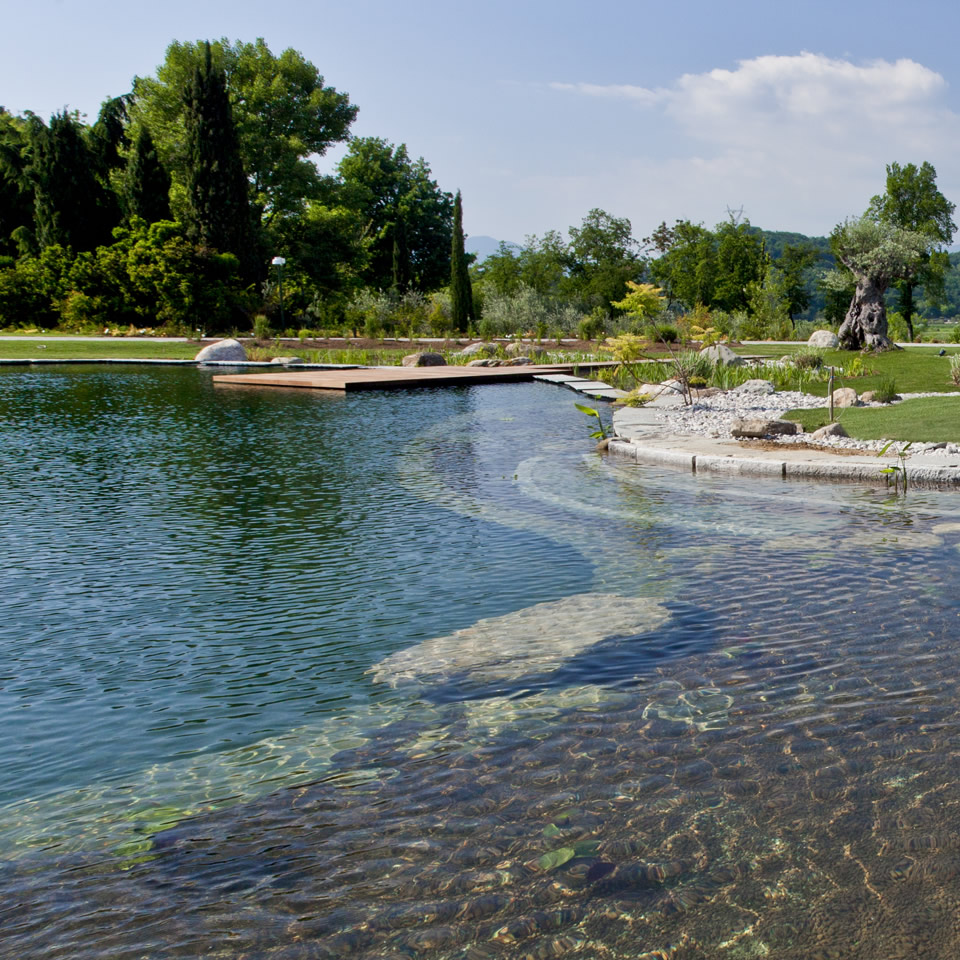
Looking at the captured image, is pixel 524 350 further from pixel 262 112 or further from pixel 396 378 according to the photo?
pixel 262 112

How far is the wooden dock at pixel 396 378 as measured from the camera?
59.7 ft

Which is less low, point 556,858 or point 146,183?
point 146,183

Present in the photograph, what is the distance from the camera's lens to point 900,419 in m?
10.5

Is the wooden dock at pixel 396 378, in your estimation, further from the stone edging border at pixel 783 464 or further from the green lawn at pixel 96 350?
the stone edging border at pixel 783 464

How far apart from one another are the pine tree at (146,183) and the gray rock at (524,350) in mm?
17369

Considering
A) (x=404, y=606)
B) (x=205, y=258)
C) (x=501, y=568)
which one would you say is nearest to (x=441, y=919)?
(x=404, y=606)

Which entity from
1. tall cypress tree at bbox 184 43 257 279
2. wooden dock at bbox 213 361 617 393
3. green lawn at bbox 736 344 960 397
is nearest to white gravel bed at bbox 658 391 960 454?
green lawn at bbox 736 344 960 397

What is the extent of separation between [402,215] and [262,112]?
11815 mm

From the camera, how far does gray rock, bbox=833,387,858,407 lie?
1255cm

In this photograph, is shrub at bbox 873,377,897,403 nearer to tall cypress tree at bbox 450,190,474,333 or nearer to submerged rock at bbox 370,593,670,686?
submerged rock at bbox 370,593,670,686

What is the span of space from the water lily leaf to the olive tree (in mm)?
18244

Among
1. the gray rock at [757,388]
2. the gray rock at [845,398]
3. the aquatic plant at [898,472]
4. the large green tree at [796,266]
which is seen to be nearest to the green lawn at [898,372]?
the gray rock at [757,388]

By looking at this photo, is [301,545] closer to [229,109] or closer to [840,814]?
[840,814]

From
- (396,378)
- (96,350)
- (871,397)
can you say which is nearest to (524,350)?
(396,378)
